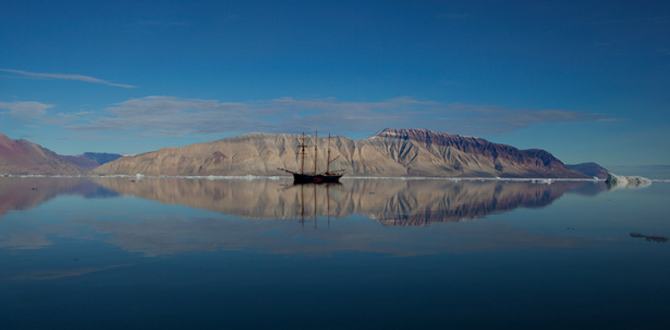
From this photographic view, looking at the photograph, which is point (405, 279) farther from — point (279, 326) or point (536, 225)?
point (536, 225)

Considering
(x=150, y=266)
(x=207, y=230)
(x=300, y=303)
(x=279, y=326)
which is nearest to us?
(x=279, y=326)

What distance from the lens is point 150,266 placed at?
516 inches

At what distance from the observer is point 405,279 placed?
1178 cm

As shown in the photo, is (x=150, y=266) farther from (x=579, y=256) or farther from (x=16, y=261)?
(x=579, y=256)

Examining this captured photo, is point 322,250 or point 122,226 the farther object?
point 122,226

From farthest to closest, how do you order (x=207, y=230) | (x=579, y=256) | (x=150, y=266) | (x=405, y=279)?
(x=207, y=230) < (x=579, y=256) < (x=150, y=266) < (x=405, y=279)

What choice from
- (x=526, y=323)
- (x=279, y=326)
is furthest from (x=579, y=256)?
(x=279, y=326)

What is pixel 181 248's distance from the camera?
631 inches

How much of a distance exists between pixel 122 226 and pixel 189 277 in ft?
39.4

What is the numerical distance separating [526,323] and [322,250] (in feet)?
27.0

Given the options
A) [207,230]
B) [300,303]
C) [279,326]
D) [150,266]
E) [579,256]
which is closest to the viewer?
[279,326]

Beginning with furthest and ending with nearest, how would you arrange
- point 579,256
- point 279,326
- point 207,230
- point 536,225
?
point 536,225 < point 207,230 < point 579,256 < point 279,326

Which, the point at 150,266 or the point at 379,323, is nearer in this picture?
the point at 379,323

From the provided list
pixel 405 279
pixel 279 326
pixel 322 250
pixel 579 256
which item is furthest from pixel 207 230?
pixel 579 256
